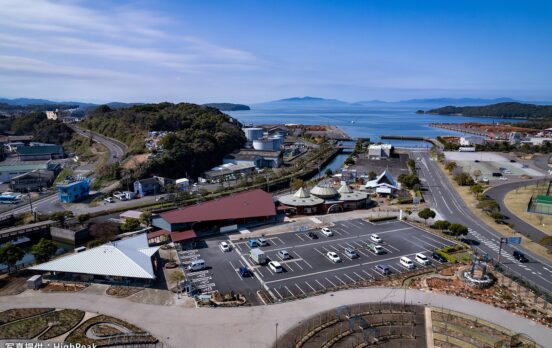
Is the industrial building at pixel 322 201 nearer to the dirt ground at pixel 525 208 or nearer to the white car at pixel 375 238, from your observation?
the white car at pixel 375 238

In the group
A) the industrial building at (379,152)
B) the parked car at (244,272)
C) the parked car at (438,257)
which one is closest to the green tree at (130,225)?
the parked car at (244,272)

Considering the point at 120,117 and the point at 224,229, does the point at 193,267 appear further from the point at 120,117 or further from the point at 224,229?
the point at 120,117

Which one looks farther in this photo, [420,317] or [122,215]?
[122,215]

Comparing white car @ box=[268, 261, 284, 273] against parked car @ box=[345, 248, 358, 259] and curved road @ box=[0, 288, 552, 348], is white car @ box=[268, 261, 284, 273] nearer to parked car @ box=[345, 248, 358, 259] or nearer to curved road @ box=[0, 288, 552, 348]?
curved road @ box=[0, 288, 552, 348]

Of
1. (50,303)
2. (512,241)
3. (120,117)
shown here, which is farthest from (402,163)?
(120,117)

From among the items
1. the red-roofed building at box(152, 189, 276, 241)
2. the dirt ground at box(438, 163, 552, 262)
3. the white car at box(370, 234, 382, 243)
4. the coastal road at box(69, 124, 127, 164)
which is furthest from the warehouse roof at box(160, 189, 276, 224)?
the coastal road at box(69, 124, 127, 164)

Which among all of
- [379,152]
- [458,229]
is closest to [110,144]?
[379,152]

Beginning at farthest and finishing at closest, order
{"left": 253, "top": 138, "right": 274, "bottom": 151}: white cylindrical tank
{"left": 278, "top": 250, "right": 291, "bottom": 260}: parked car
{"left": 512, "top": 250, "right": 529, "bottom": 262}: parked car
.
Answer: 1. {"left": 253, "top": 138, "right": 274, "bottom": 151}: white cylindrical tank
2. {"left": 278, "top": 250, "right": 291, "bottom": 260}: parked car
3. {"left": 512, "top": 250, "right": 529, "bottom": 262}: parked car

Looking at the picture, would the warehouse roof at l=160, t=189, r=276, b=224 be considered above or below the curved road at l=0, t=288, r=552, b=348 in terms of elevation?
above
